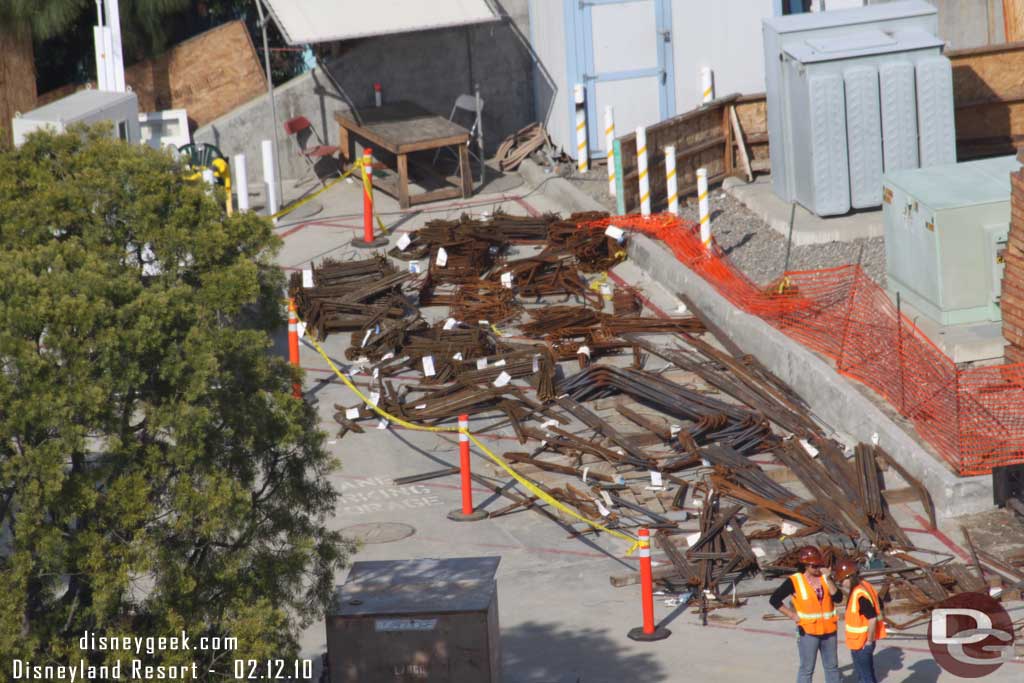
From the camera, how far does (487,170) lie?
28484 millimetres

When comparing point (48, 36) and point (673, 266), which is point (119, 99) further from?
point (673, 266)

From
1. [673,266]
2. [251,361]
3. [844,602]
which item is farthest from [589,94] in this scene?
[251,361]

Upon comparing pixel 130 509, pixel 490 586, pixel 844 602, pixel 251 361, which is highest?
pixel 251 361

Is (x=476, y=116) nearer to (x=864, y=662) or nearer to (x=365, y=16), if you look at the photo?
(x=365, y=16)

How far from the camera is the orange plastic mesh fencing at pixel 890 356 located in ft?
49.8

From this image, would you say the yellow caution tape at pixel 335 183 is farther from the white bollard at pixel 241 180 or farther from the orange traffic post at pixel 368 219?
the white bollard at pixel 241 180

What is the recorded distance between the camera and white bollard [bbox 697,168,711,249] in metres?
21.8

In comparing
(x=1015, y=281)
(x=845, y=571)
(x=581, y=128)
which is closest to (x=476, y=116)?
(x=581, y=128)

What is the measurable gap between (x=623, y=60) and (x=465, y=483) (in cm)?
1333

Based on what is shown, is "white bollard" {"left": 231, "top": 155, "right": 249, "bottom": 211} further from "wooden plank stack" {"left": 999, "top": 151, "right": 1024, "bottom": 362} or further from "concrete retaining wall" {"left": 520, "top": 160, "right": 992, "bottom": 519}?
"wooden plank stack" {"left": 999, "top": 151, "right": 1024, "bottom": 362}

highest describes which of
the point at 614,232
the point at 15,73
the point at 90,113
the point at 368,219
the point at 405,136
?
the point at 15,73

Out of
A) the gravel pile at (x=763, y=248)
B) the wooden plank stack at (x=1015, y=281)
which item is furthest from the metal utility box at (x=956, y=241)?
the wooden plank stack at (x=1015, y=281)

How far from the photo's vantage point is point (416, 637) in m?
11.0

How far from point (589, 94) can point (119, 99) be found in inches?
309
